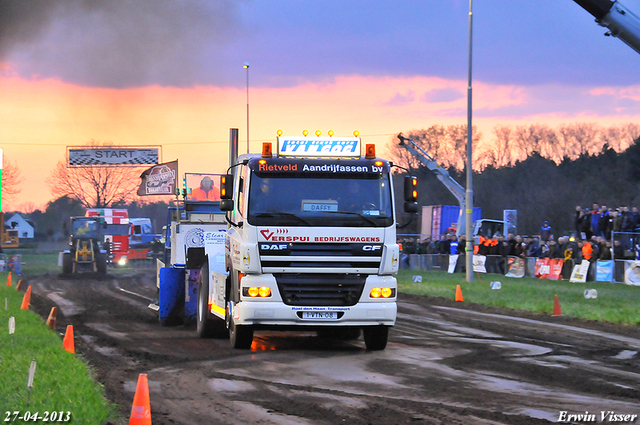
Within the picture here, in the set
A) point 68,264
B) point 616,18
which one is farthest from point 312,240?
point 68,264

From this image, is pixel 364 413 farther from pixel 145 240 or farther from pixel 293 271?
pixel 145 240

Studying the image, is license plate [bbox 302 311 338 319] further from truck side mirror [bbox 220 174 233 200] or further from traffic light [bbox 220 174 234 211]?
truck side mirror [bbox 220 174 233 200]

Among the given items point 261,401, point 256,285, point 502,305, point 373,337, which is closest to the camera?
point 261,401

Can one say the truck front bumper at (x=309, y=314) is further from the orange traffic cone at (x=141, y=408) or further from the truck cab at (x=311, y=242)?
the orange traffic cone at (x=141, y=408)

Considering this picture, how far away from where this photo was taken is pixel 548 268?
28922mm

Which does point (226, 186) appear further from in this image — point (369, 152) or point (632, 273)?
point (632, 273)

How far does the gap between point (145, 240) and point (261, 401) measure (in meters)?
48.8

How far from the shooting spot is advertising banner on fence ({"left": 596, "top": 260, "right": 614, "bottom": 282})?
25466 millimetres

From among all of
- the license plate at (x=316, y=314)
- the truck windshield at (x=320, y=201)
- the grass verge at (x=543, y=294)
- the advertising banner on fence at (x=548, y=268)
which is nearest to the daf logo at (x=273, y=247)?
the truck windshield at (x=320, y=201)

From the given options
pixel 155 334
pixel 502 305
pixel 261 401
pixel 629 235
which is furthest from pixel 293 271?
pixel 629 235

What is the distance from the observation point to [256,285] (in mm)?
11078

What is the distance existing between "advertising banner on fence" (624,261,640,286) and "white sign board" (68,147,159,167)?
121ft

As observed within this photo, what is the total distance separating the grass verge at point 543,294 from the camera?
17828 mm

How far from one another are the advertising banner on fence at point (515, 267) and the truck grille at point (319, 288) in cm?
2052
